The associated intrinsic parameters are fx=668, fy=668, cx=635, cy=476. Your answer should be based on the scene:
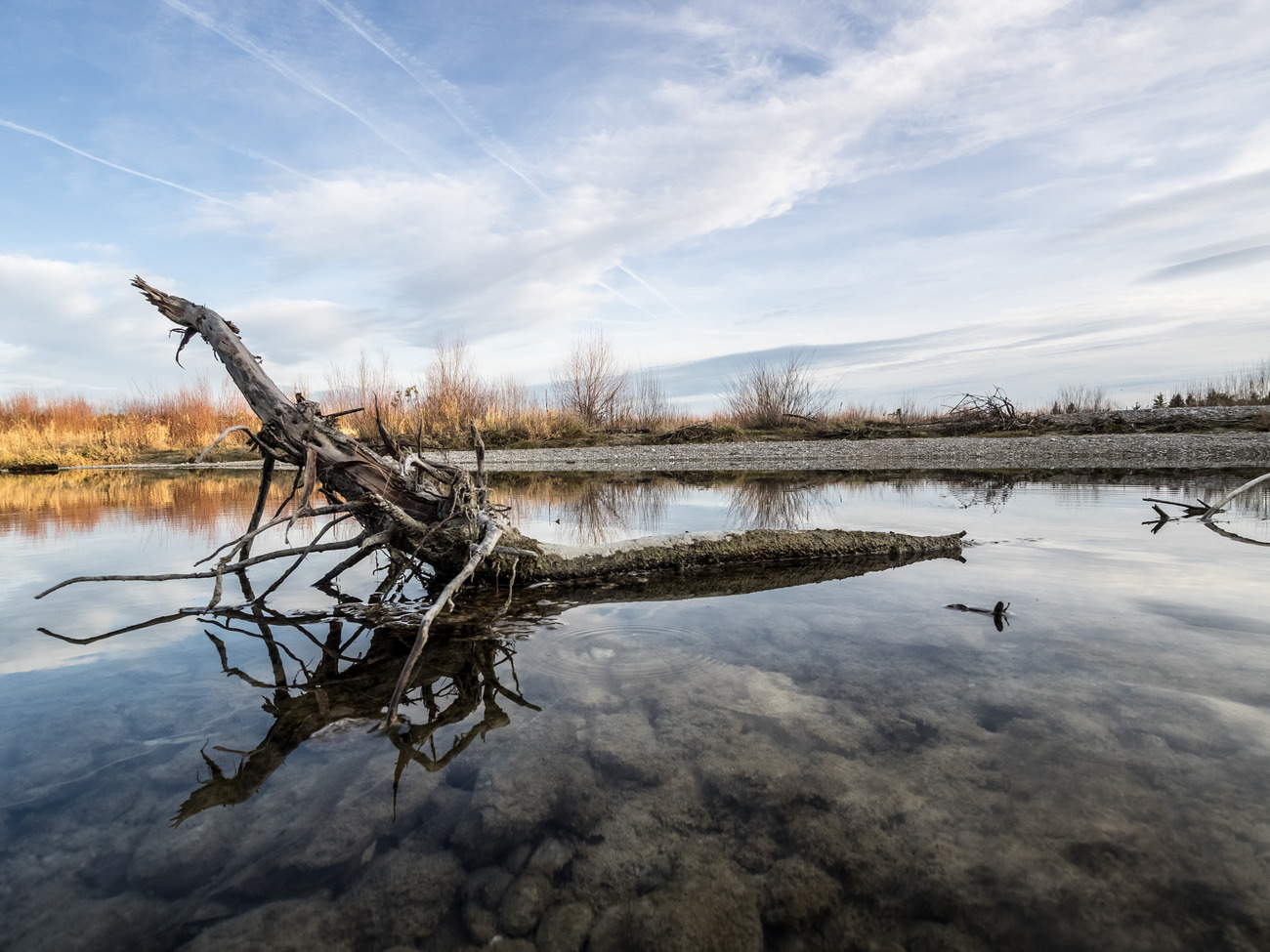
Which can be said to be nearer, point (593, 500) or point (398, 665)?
point (398, 665)

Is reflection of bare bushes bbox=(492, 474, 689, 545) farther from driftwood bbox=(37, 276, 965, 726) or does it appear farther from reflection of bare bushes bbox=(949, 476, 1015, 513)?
reflection of bare bushes bbox=(949, 476, 1015, 513)

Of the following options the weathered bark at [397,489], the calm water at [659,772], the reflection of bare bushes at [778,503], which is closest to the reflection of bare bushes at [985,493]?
the reflection of bare bushes at [778,503]

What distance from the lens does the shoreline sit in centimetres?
1209

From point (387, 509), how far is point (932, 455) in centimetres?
1317

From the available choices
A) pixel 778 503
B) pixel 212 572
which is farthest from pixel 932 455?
pixel 212 572

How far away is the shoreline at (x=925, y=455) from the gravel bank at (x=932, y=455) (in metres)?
0.01

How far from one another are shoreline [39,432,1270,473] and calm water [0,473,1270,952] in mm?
9541

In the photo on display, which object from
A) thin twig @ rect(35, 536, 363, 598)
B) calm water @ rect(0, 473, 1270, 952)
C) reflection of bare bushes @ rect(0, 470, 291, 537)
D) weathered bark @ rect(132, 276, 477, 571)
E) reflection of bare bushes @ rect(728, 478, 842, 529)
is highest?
weathered bark @ rect(132, 276, 477, 571)

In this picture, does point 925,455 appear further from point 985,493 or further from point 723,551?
point 723,551

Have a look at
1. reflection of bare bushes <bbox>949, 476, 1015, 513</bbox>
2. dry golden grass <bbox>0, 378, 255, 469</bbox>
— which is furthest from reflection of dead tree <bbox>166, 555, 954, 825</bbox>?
dry golden grass <bbox>0, 378, 255, 469</bbox>

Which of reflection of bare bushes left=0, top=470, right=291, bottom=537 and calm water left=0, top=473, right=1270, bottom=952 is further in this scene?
reflection of bare bushes left=0, top=470, right=291, bottom=537

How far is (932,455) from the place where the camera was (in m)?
14.3

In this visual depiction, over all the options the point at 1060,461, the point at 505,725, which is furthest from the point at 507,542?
the point at 1060,461

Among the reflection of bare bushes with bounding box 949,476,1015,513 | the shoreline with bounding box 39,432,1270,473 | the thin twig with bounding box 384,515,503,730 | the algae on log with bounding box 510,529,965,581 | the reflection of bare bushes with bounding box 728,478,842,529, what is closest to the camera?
the thin twig with bounding box 384,515,503,730
